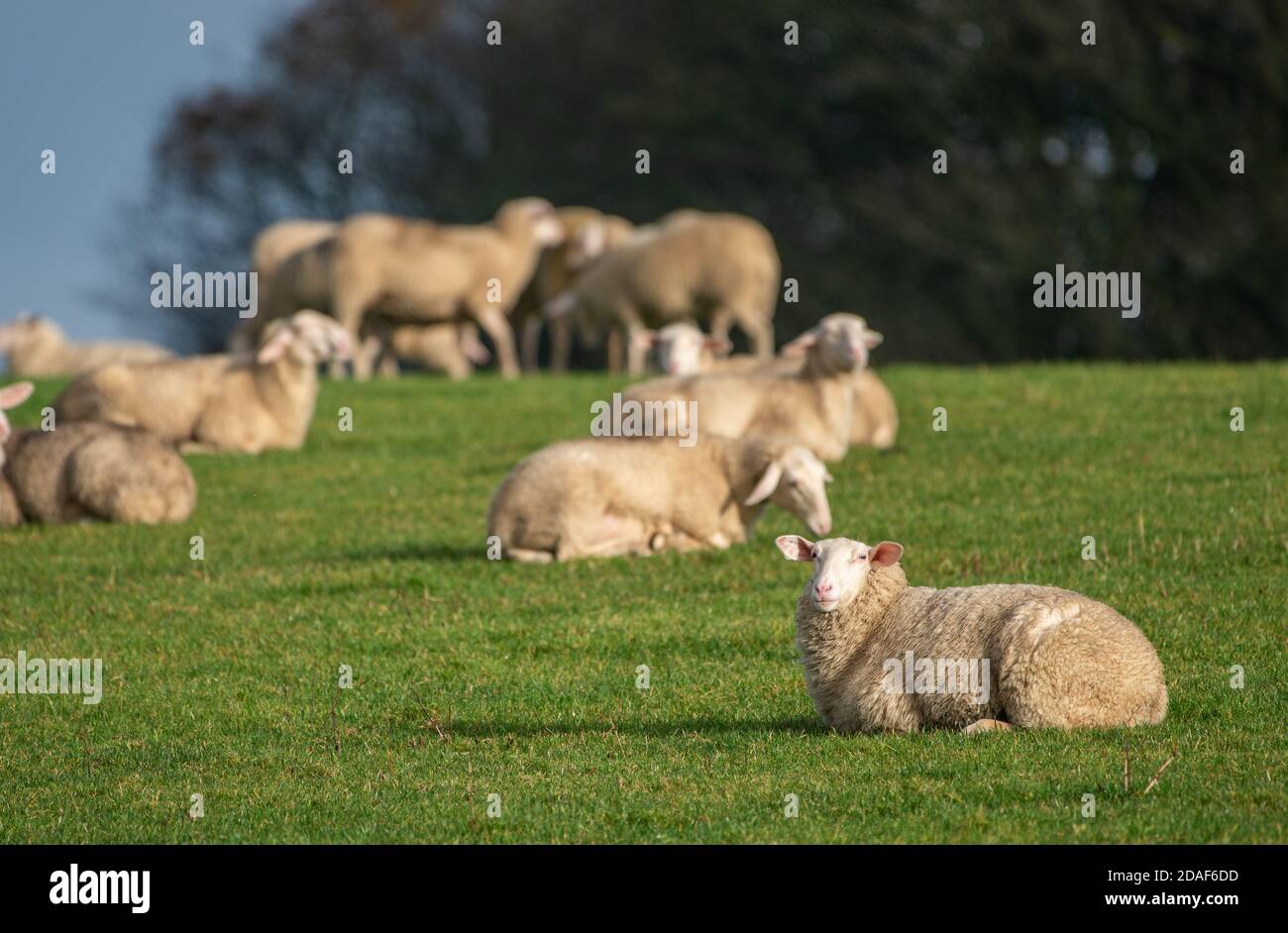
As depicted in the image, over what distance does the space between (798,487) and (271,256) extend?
60.6 feet

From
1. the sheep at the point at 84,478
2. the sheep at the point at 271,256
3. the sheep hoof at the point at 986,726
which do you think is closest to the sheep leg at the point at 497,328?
the sheep at the point at 271,256

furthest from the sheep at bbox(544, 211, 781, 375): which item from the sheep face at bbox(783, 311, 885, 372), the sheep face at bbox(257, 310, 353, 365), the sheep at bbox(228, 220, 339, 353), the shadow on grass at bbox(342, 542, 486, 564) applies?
the shadow on grass at bbox(342, 542, 486, 564)

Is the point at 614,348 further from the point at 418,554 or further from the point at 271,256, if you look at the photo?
the point at 418,554

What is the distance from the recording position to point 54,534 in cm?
1617

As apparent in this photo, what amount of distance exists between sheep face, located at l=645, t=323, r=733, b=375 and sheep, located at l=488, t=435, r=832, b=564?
5054mm

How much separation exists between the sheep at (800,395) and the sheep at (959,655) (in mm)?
7795

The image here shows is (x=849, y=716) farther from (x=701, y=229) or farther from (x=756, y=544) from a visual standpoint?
(x=701, y=229)

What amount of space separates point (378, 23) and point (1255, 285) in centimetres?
2535

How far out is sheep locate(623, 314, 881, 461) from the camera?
1725 centimetres

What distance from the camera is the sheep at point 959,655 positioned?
339 inches

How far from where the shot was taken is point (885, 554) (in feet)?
30.7

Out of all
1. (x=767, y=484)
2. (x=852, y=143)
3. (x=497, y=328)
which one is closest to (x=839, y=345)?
(x=767, y=484)

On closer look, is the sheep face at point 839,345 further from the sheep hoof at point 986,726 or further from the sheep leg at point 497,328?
the sheep leg at point 497,328
